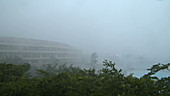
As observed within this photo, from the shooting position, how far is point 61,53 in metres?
48.6

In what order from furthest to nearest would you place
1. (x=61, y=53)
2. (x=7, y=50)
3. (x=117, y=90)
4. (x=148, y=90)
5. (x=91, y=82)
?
(x=61, y=53) → (x=7, y=50) → (x=91, y=82) → (x=117, y=90) → (x=148, y=90)

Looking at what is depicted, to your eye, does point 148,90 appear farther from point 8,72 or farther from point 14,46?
point 14,46

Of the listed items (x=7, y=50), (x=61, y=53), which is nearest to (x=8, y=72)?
(x=7, y=50)

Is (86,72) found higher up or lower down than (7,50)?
lower down

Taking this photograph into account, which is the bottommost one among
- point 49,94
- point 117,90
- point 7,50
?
point 49,94

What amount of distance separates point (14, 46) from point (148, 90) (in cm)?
4225

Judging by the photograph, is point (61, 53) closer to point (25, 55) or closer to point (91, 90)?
point (25, 55)

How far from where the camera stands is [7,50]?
3541 cm

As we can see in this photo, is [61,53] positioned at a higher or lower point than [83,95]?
higher

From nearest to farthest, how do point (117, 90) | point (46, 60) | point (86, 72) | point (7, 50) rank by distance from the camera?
point (117, 90)
point (86, 72)
point (7, 50)
point (46, 60)

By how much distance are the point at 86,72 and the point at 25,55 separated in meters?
38.4

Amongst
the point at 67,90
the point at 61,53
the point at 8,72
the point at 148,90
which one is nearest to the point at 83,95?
the point at 67,90

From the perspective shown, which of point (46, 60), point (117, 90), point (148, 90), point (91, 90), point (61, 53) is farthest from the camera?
point (61, 53)

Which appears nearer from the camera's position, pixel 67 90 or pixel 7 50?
pixel 67 90
